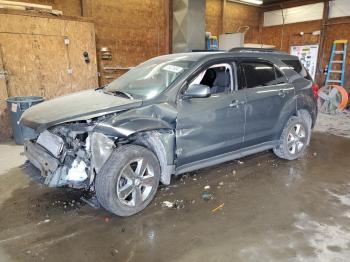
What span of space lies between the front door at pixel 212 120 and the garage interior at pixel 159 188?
508 mm

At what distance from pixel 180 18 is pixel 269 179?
17.5 ft

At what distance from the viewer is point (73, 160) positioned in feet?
8.42

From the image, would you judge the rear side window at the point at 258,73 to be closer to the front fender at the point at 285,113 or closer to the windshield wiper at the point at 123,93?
the front fender at the point at 285,113

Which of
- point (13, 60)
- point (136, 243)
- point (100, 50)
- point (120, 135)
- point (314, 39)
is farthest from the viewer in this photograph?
point (314, 39)

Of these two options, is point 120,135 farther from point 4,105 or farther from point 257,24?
point 257,24

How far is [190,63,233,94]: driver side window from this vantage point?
334 centimetres

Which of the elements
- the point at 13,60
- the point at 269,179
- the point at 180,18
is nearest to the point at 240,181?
the point at 269,179

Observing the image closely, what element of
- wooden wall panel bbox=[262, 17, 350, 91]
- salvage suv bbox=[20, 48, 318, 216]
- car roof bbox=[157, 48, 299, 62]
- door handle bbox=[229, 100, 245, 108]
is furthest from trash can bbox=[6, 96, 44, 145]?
wooden wall panel bbox=[262, 17, 350, 91]

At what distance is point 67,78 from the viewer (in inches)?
232

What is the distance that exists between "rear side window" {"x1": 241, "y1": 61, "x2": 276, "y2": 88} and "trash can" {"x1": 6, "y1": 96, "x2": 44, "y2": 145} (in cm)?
370

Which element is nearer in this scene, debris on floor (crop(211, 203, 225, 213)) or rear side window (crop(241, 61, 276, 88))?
debris on floor (crop(211, 203, 225, 213))

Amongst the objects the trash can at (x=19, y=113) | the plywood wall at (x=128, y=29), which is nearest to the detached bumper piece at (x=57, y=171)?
the trash can at (x=19, y=113)

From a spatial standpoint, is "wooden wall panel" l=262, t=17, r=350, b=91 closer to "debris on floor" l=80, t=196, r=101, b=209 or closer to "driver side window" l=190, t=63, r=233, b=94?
"driver side window" l=190, t=63, r=233, b=94

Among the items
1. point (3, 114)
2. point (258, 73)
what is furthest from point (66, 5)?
point (258, 73)
